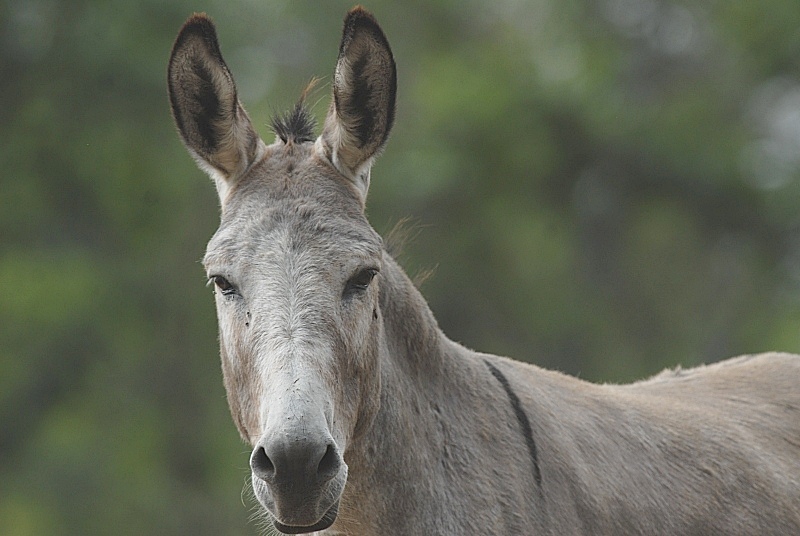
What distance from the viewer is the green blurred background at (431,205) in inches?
962

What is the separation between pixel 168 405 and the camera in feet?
83.8

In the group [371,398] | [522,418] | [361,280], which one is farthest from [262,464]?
[522,418]

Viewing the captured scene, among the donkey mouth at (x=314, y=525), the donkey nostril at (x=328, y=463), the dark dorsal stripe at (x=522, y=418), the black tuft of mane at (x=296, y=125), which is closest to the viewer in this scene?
the donkey nostril at (x=328, y=463)

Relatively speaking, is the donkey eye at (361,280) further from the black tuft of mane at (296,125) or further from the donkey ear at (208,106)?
the black tuft of mane at (296,125)

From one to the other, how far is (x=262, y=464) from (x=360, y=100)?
5.79 ft

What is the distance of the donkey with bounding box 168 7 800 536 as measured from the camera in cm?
480

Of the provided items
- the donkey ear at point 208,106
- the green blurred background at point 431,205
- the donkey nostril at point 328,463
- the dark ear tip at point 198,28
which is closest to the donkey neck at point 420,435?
the donkey nostril at point 328,463

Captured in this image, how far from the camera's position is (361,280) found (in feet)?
16.9

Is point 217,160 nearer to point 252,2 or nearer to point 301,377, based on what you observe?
point 301,377

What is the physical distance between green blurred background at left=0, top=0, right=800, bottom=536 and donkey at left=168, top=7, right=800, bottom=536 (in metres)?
17.6

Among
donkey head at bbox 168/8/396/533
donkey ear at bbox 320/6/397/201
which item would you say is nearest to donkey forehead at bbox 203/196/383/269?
donkey head at bbox 168/8/396/533

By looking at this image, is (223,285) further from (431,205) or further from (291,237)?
(431,205)

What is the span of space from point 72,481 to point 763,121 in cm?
1768

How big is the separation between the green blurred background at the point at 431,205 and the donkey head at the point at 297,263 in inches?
697
